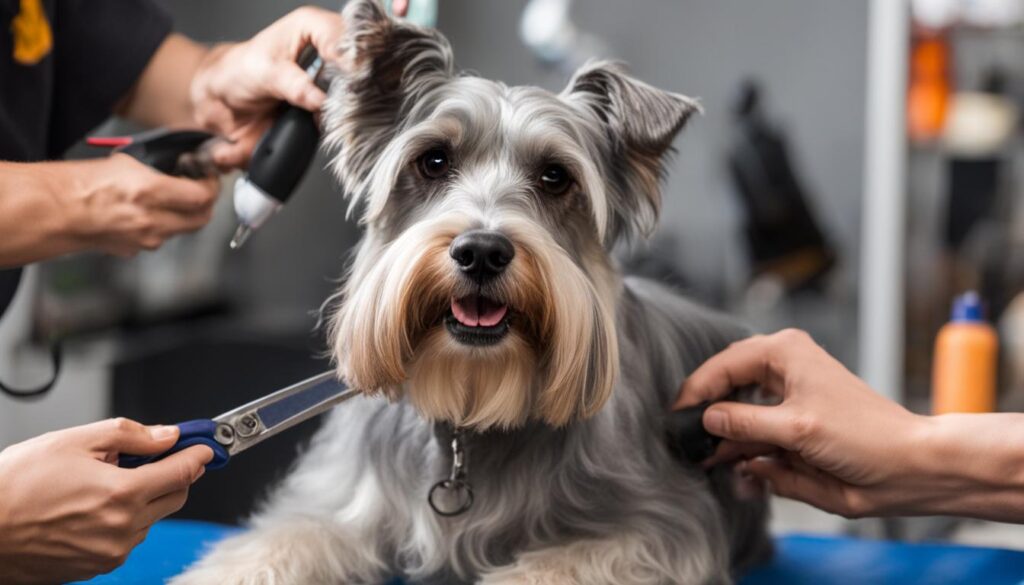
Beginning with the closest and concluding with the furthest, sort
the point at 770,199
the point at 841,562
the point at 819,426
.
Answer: the point at 819,426
the point at 841,562
the point at 770,199

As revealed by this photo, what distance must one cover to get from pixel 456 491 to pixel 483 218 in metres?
0.40

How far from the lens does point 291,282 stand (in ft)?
16.0

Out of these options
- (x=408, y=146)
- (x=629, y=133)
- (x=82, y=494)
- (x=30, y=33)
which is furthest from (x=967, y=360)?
(x=30, y=33)

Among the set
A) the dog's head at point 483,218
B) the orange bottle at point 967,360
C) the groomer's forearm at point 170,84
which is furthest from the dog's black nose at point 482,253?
the orange bottle at point 967,360

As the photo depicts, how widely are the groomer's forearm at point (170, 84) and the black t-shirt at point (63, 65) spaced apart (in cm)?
2

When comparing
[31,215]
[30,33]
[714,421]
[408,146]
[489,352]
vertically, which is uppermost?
[30,33]

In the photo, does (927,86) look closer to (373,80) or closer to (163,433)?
(373,80)

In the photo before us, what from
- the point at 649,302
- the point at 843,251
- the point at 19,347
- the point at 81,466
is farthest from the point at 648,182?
the point at 843,251

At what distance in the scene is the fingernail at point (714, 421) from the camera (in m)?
1.61

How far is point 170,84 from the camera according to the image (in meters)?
2.22

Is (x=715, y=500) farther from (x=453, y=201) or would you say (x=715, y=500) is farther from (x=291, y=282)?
(x=291, y=282)

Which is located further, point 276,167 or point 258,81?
point 258,81

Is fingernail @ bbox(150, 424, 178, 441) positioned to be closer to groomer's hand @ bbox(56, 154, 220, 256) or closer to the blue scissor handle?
the blue scissor handle

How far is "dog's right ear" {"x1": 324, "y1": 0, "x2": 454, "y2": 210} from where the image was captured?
5.27 ft
